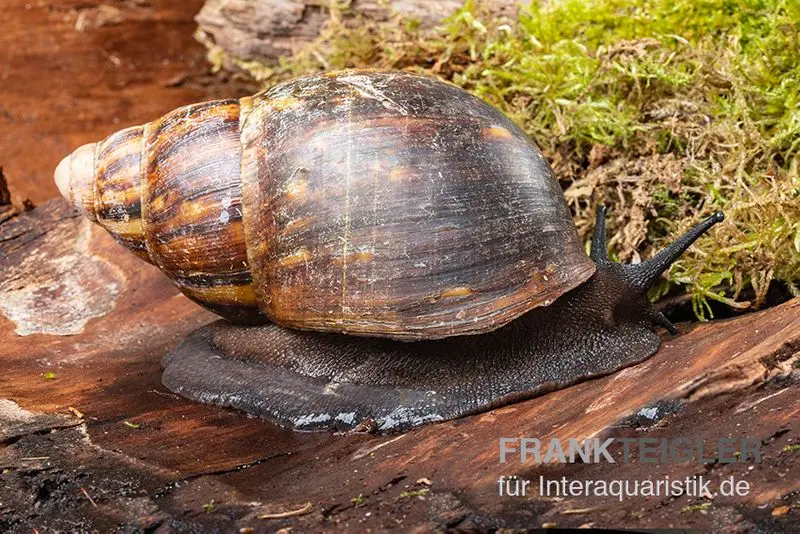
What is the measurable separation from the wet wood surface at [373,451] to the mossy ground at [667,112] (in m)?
0.46

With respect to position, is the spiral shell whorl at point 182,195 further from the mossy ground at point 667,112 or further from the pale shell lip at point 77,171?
the mossy ground at point 667,112

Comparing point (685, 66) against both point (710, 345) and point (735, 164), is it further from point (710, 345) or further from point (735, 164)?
point (710, 345)

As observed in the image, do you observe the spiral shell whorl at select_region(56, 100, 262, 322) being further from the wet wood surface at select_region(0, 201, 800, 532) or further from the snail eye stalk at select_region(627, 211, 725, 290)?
the snail eye stalk at select_region(627, 211, 725, 290)

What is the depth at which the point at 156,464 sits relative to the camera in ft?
8.29

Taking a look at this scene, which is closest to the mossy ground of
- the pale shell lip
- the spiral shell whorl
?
the spiral shell whorl

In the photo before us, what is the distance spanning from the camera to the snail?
9.20ft

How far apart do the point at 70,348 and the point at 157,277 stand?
1.96ft

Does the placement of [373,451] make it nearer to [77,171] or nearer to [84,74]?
[77,171]

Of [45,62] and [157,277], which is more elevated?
[45,62]

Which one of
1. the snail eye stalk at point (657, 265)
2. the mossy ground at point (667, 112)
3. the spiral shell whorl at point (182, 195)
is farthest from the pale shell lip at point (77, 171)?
the snail eye stalk at point (657, 265)

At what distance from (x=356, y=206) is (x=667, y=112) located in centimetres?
158

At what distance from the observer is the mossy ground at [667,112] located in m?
3.27

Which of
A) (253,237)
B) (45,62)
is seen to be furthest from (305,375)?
(45,62)

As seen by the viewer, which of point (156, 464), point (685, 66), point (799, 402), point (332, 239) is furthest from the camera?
point (685, 66)
